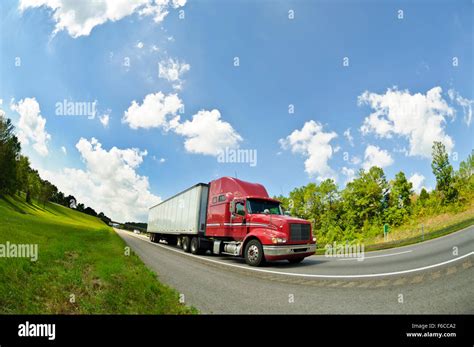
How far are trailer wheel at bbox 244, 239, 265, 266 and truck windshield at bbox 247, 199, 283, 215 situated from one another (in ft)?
5.27

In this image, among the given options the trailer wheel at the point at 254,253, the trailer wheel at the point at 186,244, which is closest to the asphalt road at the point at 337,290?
the trailer wheel at the point at 254,253

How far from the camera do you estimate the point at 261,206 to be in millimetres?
12383

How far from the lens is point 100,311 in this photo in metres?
4.41

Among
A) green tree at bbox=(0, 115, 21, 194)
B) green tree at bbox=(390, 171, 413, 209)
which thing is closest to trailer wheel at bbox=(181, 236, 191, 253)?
green tree at bbox=(390, 171, 413, 209)

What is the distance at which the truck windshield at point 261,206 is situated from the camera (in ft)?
39.9

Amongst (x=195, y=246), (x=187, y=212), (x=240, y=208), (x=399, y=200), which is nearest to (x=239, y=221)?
(x=240, y=208)

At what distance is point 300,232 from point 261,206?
2.33 meters

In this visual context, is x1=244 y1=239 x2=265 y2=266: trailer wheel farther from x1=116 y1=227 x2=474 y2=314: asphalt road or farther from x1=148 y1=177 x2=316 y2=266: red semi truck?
x1=116 y1=227 x2=474 y2=314: asphalt road

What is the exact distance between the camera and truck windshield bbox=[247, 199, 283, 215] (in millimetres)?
12148

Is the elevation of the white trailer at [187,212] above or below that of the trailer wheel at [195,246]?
above

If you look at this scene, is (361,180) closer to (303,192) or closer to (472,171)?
(303,192)

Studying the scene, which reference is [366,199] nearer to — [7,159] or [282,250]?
[282,250]

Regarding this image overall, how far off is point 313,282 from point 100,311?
5.47m

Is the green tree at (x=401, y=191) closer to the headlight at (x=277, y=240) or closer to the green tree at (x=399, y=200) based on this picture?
the green tree at (x=399, y=200)
